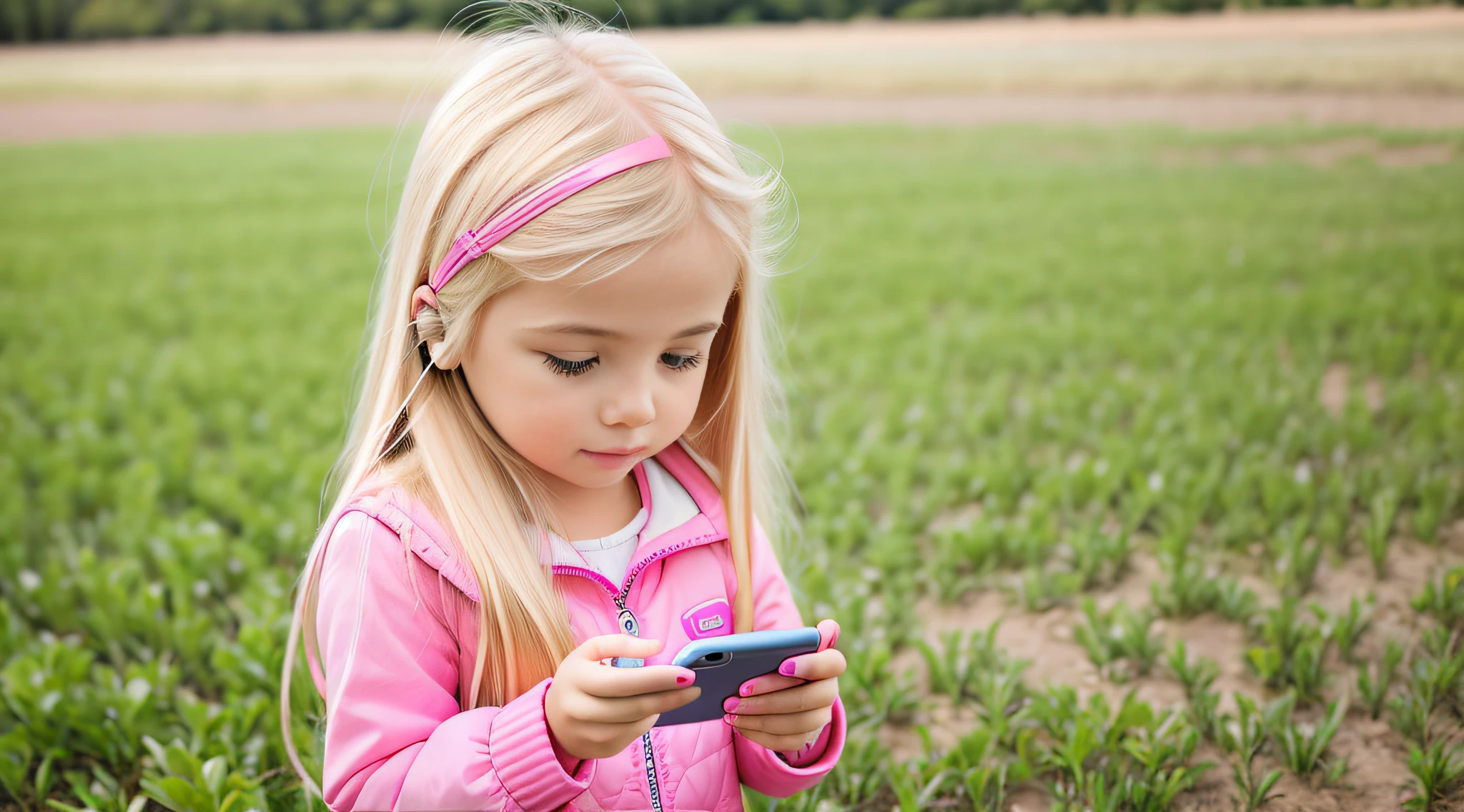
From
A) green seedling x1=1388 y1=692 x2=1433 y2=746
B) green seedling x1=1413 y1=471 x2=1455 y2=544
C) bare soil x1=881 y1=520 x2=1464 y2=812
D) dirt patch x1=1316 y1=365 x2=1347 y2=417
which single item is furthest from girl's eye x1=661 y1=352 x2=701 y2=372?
dirt patch x1=1316 y1=365 x2=1347 y2=417

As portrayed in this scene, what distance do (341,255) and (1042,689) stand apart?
671cm

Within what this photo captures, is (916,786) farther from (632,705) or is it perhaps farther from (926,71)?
(926,71)

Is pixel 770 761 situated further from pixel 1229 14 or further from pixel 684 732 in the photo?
pixel 1229 14

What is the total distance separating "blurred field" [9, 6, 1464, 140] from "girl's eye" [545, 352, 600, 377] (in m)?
0.54

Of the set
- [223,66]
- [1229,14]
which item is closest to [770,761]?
[1229,14]

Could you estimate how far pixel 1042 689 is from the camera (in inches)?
103

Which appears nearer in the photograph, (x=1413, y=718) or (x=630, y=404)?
(x=630, y=404)

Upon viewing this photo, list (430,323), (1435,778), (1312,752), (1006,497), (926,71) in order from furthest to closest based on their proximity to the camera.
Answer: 1. (926,71)
2. (1006,497)
3. (1312,752)
4. (1435,778)
5. (430,323)

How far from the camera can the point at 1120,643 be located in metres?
2.67

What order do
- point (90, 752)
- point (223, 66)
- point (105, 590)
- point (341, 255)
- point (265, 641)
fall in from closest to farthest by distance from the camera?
point (90, 752) → point (265, 641) → point (105, 590) → point (341, 255) → point (223, 66)

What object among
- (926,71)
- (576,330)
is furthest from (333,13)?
(576,330)

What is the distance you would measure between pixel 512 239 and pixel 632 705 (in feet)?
1.90

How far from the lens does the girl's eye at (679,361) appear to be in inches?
56.4

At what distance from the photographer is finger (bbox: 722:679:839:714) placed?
1407mm
